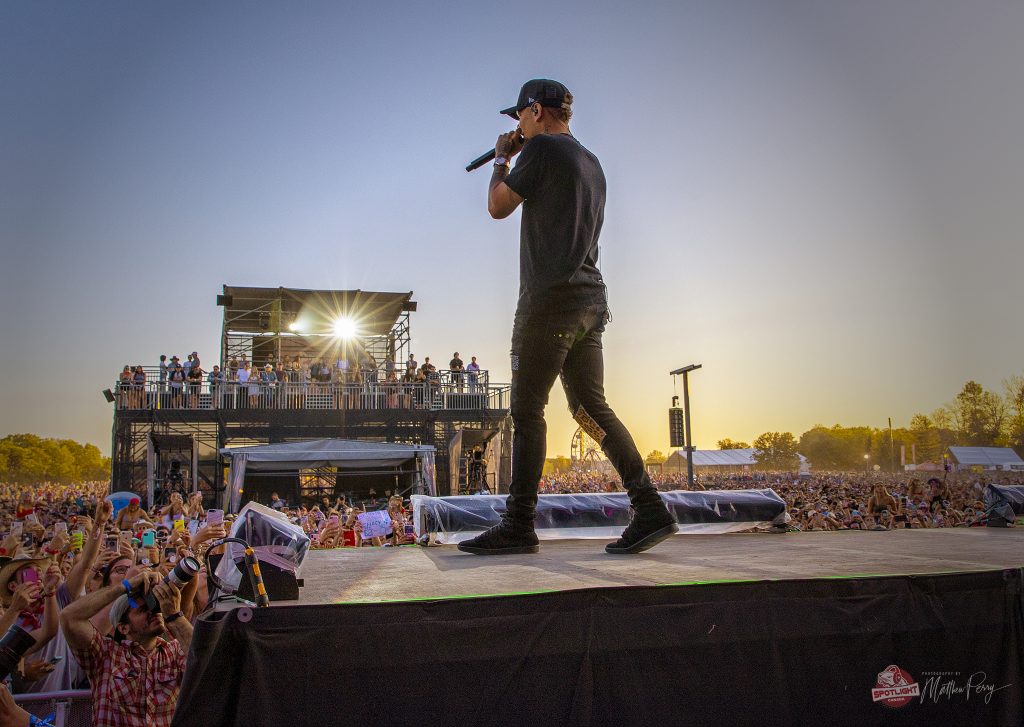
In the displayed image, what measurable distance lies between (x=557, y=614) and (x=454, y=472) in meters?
22.6

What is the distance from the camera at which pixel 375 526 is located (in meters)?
10.6

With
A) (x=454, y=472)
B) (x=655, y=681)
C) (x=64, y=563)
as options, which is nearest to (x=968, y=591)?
(x=655, y=681)

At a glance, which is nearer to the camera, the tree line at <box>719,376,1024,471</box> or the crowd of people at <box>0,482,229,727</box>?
the crowd of people at <box>0,482,229,727</box>

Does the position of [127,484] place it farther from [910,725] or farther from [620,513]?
[910,725]

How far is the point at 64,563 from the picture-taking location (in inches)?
243

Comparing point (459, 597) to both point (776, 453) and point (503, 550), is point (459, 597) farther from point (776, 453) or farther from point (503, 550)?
point (776, 453)

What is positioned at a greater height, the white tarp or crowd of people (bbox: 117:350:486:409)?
crowd of people (bbox: 117:350:486:409)

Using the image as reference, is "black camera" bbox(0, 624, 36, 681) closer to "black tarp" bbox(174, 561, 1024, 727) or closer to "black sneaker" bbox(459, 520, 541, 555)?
"black sneaker" bbox(459, 520, 541, 555)

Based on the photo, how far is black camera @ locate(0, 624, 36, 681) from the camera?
3.23 meters

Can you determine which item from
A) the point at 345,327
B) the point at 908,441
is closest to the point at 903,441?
the point at 908,441

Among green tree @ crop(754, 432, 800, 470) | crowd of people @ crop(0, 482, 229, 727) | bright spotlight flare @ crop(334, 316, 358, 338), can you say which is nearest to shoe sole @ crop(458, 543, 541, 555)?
crowd of people @ crop(0, 482, 229, 727)

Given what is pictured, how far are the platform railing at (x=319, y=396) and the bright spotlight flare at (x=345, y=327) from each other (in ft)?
16.2

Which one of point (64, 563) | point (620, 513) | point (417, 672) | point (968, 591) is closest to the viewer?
point (417, 672)

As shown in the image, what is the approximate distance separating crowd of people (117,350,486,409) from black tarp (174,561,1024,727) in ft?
74.2
